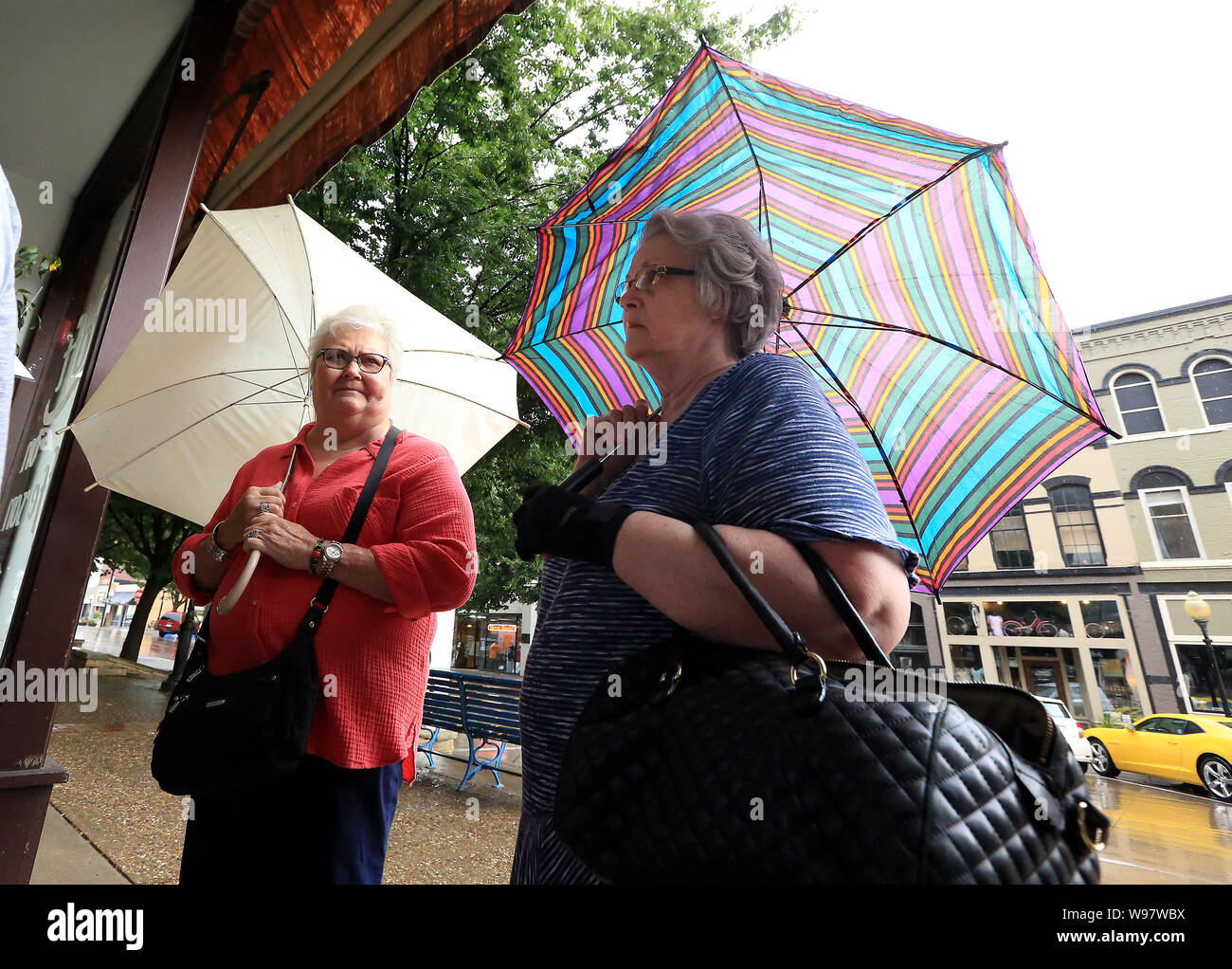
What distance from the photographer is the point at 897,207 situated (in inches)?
76.6

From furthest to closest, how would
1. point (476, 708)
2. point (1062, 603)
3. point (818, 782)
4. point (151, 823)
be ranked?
point (1062, 603)
point (476, 708)
point (151, 823)
point (818, 782)

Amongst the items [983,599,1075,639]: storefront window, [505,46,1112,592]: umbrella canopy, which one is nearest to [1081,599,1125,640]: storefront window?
[983,599,1075,639]: storefront window

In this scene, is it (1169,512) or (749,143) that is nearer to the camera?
(749,143)

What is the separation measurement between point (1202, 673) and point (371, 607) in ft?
91.0

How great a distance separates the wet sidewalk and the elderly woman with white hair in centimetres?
227

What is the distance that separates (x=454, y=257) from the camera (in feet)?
23.5

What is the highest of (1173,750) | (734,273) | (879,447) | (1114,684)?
(734,273)

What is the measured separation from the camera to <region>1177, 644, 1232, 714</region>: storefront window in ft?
67.8

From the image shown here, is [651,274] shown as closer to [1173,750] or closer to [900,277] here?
[900,277]

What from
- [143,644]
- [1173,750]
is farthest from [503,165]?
[143,644]

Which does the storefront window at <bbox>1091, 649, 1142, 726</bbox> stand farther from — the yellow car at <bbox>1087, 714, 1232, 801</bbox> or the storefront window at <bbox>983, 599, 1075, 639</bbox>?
the yellow car at <bbox>1087, 714, 1232, 801</bbox>

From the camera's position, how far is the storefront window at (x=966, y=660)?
82.8 ft
